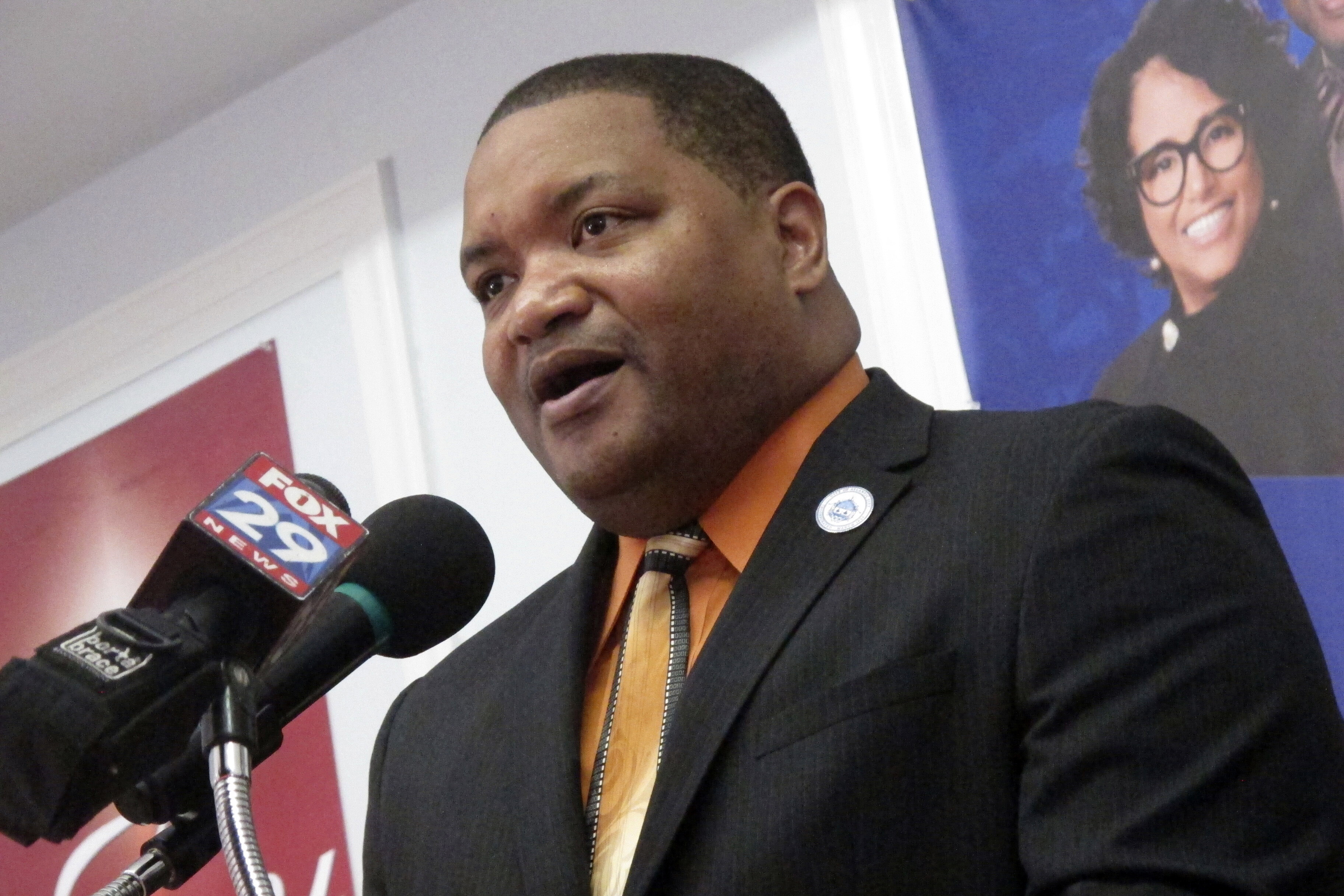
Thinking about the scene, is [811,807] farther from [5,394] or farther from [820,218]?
[5,394]

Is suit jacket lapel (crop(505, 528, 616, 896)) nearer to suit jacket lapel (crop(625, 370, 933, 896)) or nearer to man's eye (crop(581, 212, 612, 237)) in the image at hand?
suit jacket lapel (crop(625, 370, 933, 896))

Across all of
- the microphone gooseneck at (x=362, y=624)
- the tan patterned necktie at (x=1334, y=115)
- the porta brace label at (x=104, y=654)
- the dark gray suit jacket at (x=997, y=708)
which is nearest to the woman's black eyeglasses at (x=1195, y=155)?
the tan patterned necktie at (x=1334, y=115)

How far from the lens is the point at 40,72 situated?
3.85 metres

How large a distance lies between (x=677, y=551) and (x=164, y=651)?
0.62 metres

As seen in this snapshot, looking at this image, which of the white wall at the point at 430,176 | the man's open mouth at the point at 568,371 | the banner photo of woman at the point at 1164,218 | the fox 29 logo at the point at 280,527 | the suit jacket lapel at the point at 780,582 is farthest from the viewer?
the white wall at the point at 430,176

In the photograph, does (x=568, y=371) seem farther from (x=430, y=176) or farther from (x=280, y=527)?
(x=430, y=176)

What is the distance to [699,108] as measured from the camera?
183 cm

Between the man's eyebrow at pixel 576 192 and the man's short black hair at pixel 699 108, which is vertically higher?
the man's short black hair at pixel 699 108

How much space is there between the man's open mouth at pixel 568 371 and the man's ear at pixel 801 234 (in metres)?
0.24

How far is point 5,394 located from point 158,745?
316 cm

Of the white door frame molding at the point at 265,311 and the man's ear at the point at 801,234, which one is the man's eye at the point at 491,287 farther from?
the white door frame molding at the point at 265,311

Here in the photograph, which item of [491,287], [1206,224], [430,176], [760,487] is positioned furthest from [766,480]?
[430,176]

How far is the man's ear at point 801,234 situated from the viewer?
1772 millimetres

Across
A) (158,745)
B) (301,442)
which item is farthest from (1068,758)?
(301,442)
